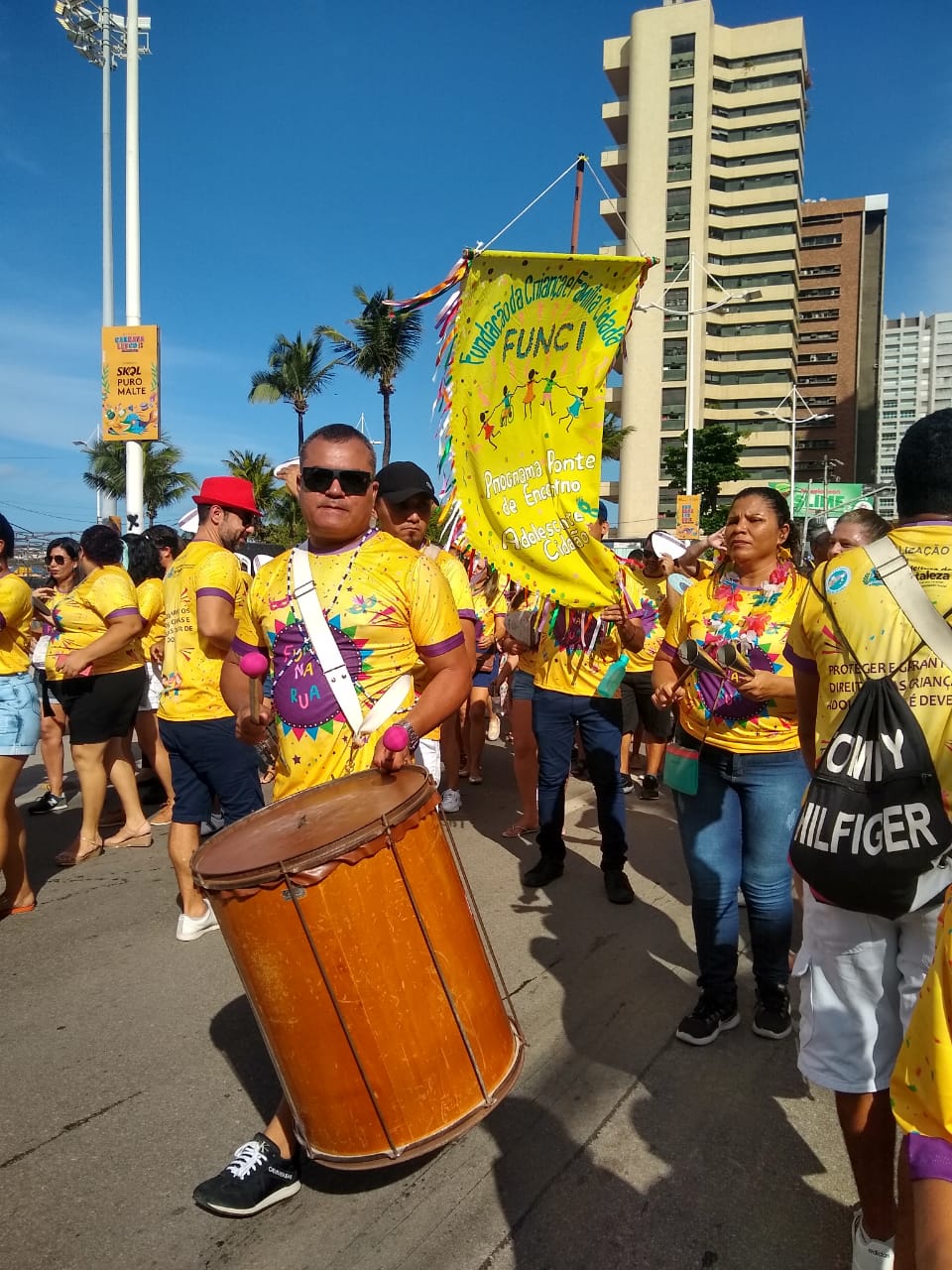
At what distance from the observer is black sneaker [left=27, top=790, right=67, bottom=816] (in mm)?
6675

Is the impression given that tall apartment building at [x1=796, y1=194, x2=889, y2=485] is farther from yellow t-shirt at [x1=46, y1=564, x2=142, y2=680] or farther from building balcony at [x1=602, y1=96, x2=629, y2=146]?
yellow t-shirt at [x1=46, y1=564, x2=142, y2=680]

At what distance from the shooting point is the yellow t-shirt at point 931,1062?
1.26 m

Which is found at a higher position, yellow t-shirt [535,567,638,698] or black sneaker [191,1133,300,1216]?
yellow t-shirt [535,567,638,698]

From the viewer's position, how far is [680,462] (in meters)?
56.1

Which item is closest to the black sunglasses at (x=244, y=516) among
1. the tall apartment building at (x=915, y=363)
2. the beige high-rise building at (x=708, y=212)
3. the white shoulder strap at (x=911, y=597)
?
the white shoulder strap at (x=911, y=597)

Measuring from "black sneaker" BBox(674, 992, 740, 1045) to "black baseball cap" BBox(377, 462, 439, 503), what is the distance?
2711 mm

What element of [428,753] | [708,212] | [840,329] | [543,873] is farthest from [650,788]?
[840,329]

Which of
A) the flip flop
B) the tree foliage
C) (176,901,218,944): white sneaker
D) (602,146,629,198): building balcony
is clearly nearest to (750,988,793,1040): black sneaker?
(176,901,218,944): white sneaker

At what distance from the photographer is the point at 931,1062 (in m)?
1.29

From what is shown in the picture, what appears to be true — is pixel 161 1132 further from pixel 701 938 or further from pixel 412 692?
pixel 701 938

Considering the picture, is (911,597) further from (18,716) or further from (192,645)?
(18,716)

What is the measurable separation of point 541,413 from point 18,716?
2.97 metres

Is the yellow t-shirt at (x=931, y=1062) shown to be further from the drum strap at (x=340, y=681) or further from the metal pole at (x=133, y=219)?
the metal pole at (x=133, y=219)

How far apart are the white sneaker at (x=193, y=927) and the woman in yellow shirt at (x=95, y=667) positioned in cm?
162
